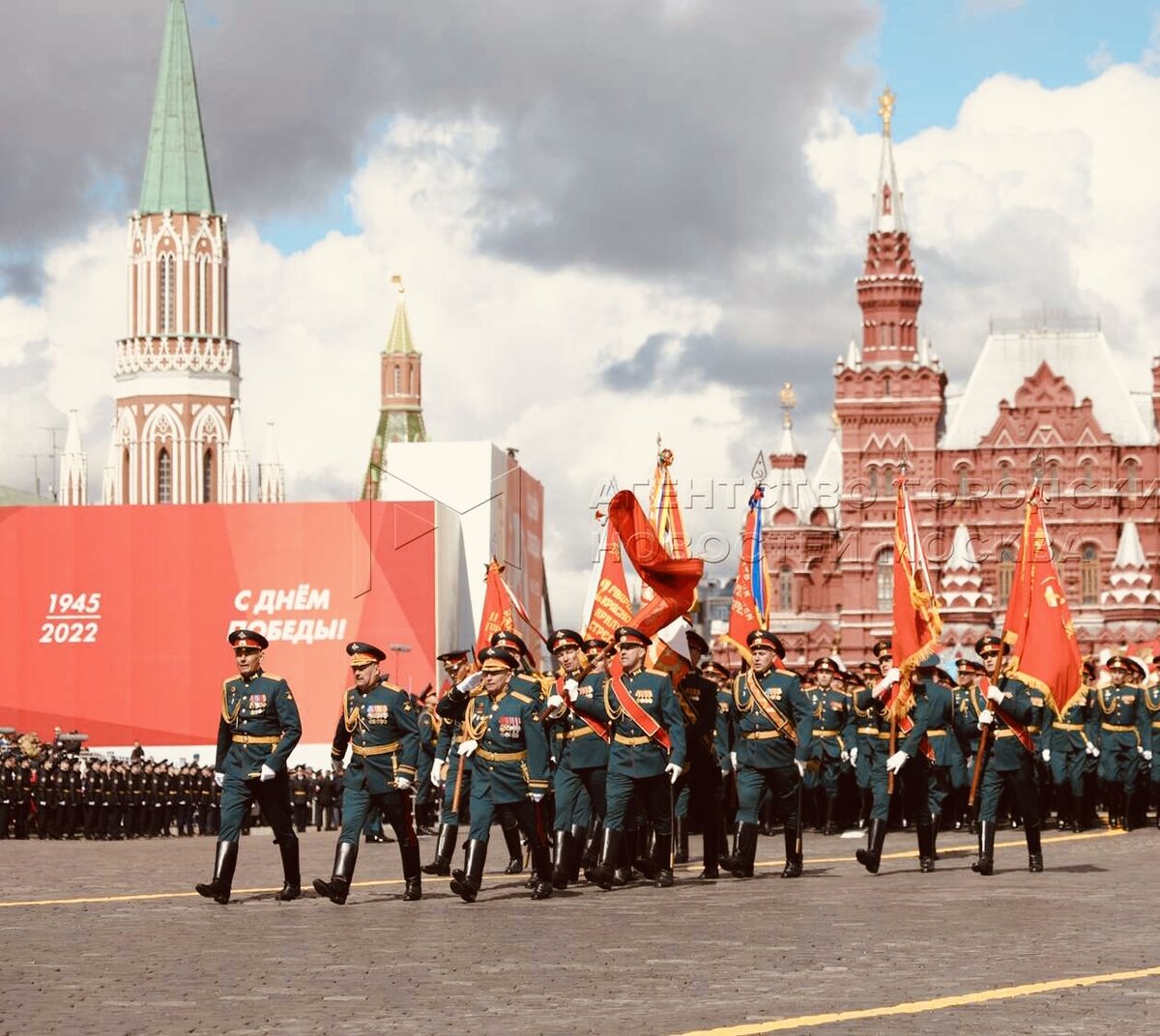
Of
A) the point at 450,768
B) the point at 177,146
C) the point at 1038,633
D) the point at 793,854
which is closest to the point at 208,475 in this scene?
the point at 177,146

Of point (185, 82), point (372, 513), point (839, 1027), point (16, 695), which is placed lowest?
point (839, 1027)

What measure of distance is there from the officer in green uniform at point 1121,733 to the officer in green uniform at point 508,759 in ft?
36.5

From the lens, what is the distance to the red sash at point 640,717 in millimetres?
15391

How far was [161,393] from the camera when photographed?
109 meters

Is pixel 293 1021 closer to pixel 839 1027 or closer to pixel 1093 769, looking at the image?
Answer: pixel 839 1027

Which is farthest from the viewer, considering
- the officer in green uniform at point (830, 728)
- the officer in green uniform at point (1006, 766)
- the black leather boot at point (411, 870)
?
the officer in green uniform at point (830, 728)

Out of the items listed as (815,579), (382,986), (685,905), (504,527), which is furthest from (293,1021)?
(815,579)

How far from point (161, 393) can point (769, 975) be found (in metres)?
101

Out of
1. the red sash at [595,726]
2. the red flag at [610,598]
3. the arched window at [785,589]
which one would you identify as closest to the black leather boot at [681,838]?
the red flag at [610,598]

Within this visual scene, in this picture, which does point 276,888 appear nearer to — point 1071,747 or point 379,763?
point 379,763

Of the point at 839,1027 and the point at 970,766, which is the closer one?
the point at 839,1027

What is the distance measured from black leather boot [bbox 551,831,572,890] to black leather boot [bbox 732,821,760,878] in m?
1.31

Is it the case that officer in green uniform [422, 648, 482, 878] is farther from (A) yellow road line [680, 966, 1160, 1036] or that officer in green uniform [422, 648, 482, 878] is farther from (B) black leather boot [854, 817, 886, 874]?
(A) yellow road line [680, 966, 1160, 1036]

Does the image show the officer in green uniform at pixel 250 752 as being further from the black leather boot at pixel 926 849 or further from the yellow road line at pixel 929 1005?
the yellow road line at pixel 929 1005
